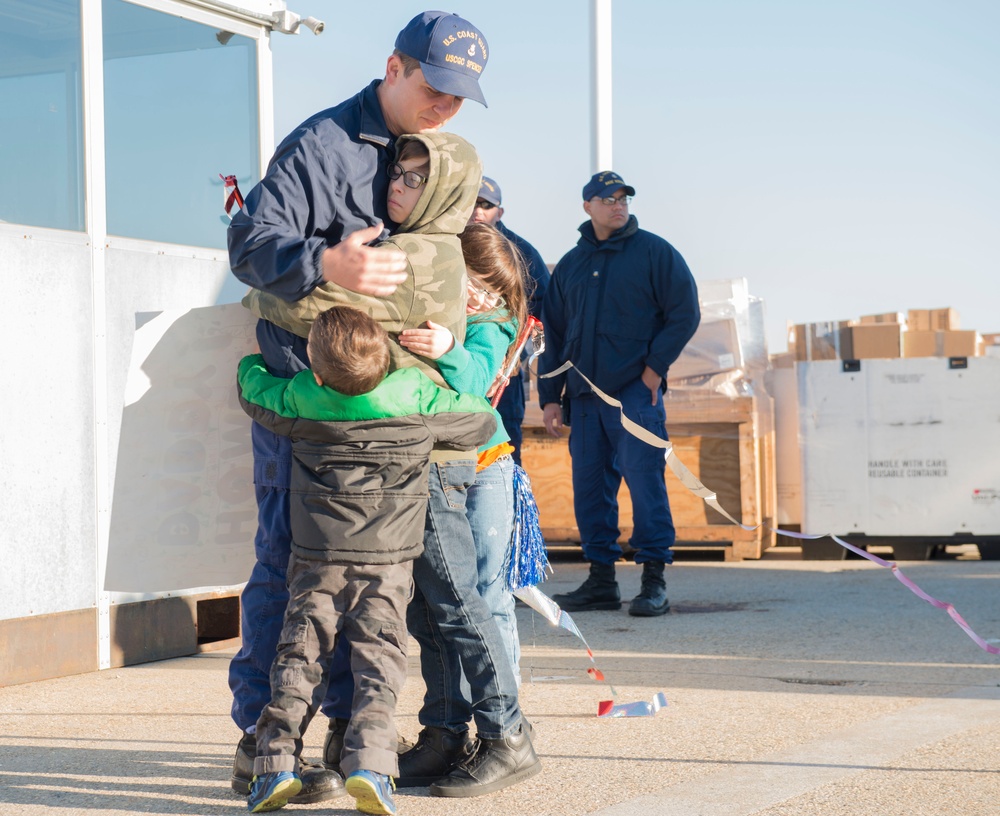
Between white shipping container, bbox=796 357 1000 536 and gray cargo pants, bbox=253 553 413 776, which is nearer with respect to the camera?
gray cargo pants, bbox=253 553 413 776

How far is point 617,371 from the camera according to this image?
655cm

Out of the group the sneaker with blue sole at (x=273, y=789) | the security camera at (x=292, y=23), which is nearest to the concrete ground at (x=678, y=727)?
the sneaker with blue sole at (x=273, y=789)

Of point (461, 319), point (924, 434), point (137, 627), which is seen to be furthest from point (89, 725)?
point (924, 434)

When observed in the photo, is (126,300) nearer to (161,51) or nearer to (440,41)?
(161,51)

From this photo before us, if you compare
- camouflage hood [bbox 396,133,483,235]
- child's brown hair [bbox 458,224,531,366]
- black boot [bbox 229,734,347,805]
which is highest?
camouflage hood [bbox 396,133,483,235]

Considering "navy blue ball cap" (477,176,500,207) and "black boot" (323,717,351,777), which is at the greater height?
"navy blue ball cap" (477,176,500,207)

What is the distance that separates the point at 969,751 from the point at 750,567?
5.48 m

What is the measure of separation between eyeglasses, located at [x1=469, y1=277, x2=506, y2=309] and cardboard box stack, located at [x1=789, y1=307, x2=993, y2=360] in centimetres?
704

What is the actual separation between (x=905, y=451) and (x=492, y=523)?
691 centimetres

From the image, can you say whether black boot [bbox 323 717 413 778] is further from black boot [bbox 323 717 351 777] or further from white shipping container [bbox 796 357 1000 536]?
white shipping container [bbox 796 357 1000 536]

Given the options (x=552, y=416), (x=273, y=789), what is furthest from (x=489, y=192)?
(x=273, y=789)

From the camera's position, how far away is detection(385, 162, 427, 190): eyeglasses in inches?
122

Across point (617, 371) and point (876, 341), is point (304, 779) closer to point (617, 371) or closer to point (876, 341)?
point (617, 371)

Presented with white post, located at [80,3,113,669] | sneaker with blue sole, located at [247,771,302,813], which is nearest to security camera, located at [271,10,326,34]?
white post, located at [80,3,113,669]
